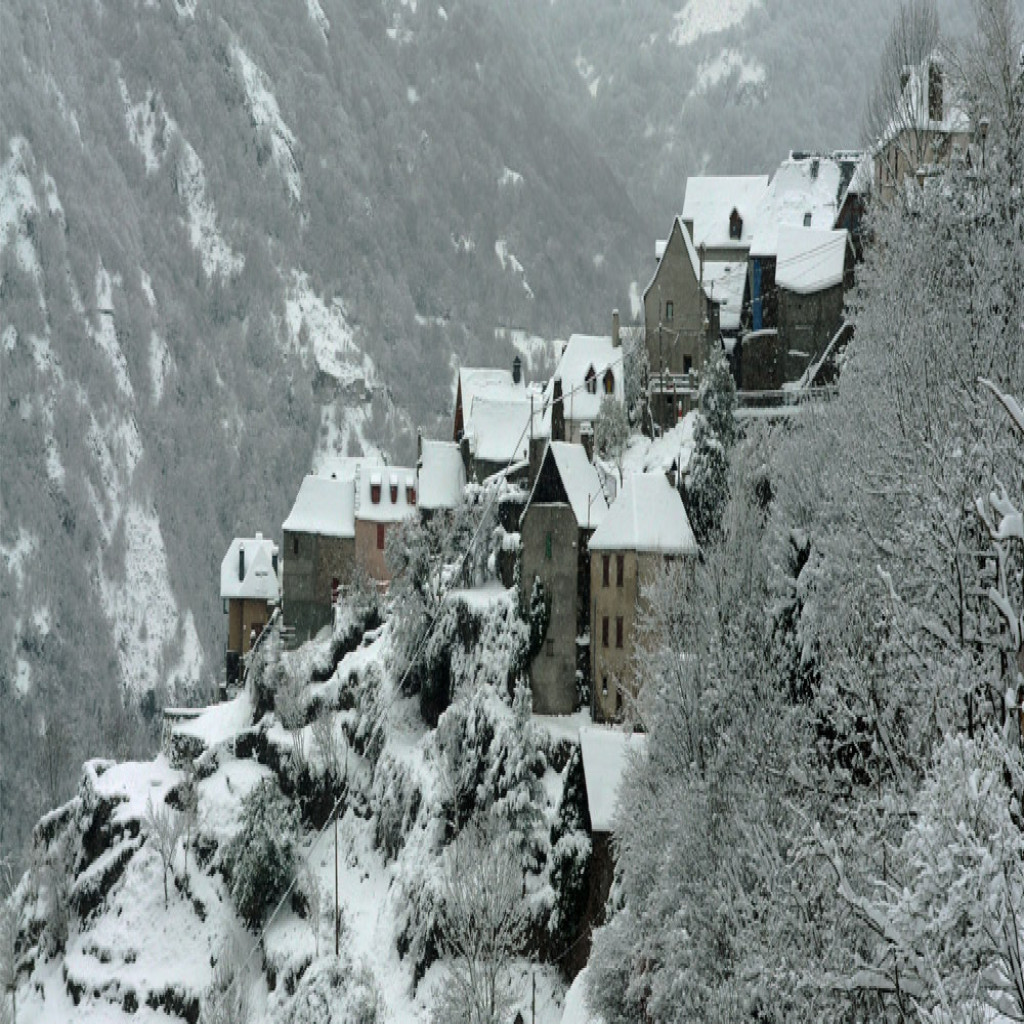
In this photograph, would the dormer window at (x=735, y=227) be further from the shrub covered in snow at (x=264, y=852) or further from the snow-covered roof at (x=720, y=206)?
the shrub covered in snow at (x=264, y=852)

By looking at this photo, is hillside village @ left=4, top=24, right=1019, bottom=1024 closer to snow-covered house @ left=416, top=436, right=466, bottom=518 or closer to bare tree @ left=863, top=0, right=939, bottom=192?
snow-covered house @ left=416, top=436, right=466, bottom=518

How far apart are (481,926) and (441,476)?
2542cm

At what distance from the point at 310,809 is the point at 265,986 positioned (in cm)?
683

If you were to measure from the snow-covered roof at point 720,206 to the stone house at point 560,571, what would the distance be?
2087 centimetres

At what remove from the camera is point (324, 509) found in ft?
271

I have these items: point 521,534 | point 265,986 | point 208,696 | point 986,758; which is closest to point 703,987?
point 986,758

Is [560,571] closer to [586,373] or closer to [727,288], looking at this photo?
[586,373]

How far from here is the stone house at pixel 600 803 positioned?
5538 centimetres

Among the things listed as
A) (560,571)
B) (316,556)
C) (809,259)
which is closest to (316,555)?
(316,556)

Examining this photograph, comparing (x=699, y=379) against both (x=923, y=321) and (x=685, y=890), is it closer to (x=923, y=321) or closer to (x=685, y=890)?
(x=685, y=890)

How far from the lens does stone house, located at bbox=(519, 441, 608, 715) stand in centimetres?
6062

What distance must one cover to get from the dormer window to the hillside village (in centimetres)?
14

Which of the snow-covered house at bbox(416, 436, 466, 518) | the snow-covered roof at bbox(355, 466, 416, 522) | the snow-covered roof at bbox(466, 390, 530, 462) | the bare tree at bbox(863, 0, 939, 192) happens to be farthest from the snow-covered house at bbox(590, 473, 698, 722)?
the snow-covered roof at bbox(355, 466, 416, 522)

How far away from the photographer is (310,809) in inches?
2749
